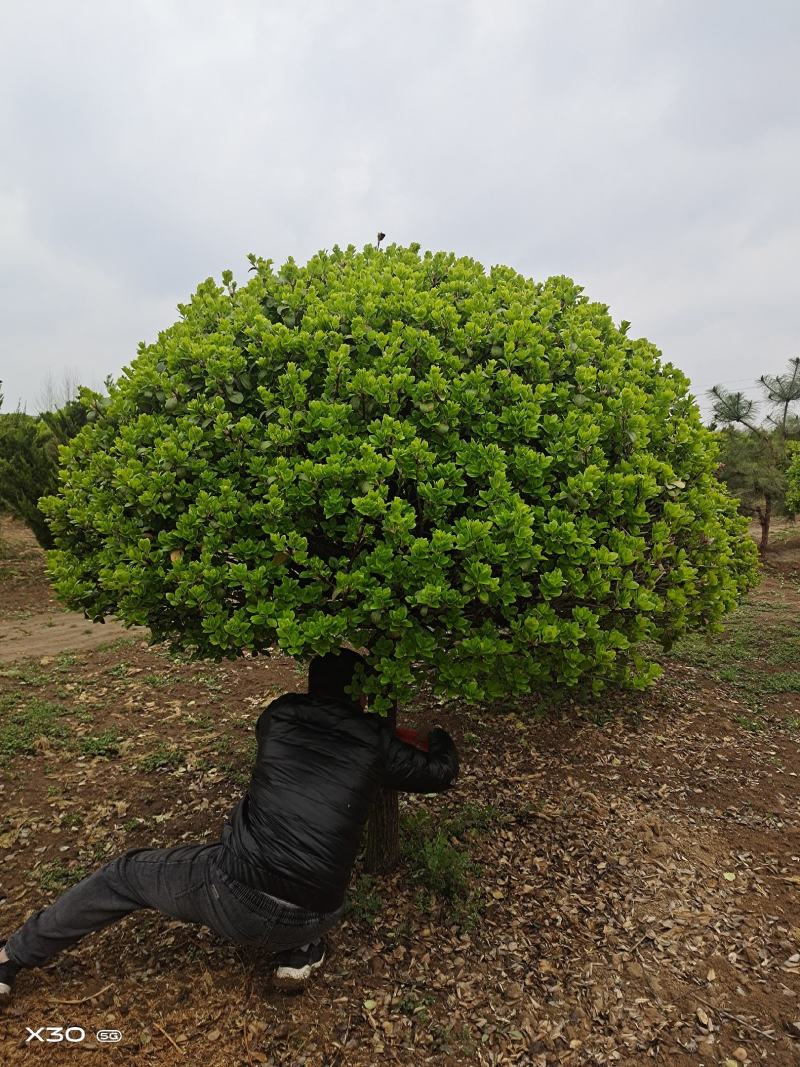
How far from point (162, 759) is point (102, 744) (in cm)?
64

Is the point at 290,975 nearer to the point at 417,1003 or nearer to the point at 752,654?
the point at 417,1003

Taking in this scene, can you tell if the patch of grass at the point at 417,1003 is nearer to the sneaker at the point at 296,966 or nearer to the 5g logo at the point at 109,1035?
the sneaker at the point at 296,966

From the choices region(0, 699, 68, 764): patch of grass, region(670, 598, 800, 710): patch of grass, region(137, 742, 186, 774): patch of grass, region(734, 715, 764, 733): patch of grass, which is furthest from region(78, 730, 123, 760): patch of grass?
region(734, 715, 764, 733): patch of grass

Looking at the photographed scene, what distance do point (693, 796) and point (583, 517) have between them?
10.8 ft

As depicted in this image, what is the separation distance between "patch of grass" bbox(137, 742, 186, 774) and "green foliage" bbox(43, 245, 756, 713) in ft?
7.54

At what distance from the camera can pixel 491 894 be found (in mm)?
4105

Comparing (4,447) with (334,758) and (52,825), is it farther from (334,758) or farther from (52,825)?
(334,758)

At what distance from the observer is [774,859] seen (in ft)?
14.7

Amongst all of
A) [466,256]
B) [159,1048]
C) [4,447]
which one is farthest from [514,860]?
[4,447]

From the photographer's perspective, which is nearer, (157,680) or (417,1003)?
(417,1003)

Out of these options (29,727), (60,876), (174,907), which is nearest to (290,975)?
(174,907)

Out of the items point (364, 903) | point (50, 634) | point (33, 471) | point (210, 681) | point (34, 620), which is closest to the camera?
point (364, 903)

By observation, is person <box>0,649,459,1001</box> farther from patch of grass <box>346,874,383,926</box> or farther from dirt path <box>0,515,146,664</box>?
dirt path <box>0,515,146,664</box>

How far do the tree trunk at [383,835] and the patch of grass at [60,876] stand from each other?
5.79 feet
